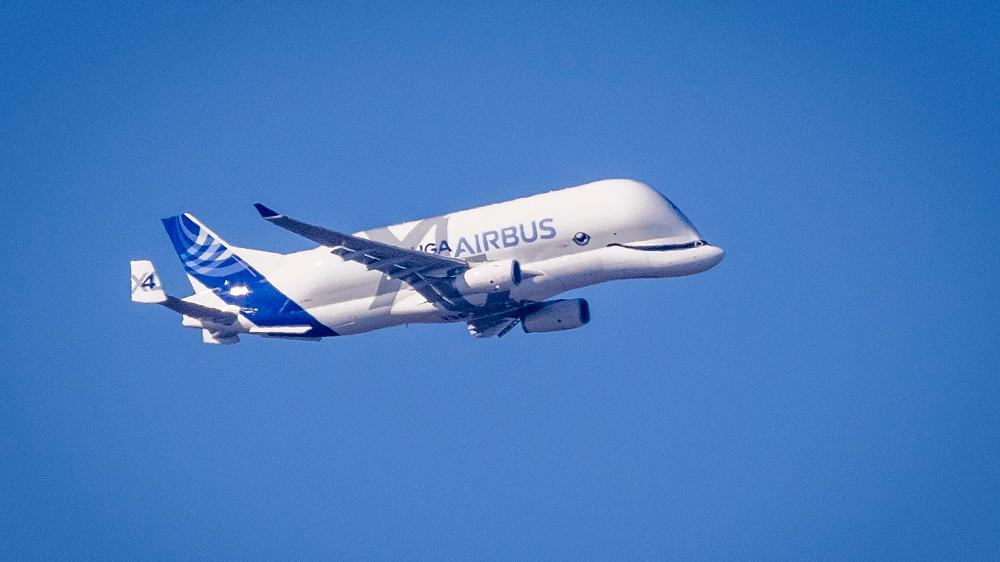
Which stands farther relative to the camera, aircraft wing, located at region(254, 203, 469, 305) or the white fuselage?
the white fuselage

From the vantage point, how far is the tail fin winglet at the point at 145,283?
195ft

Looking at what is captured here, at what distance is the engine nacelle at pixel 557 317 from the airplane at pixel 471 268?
0.05 meters

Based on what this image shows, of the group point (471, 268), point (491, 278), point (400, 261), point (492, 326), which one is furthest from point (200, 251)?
point (491, 278)

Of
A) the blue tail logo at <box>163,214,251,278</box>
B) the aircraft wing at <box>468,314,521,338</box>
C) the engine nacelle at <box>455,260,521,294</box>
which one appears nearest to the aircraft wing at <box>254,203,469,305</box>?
the engine nacelle at <box>455,260,521,294</box>

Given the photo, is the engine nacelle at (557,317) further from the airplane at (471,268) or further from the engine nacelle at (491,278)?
the engine nacelle at (491,278)

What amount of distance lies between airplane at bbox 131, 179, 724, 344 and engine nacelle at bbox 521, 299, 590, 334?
0.05m

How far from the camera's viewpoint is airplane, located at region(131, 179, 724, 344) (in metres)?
55.3

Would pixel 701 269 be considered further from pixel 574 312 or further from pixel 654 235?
pixel 574 312

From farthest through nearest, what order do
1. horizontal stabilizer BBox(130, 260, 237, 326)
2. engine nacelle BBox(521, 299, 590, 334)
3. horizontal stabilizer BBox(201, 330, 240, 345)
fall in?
horizontal stabilizer BBox(201, 330, 240, 345)
engine nacelle BBox(521, 299, 590, 334)
horizontal stabilizer BBox(130, 260, 237, 326)

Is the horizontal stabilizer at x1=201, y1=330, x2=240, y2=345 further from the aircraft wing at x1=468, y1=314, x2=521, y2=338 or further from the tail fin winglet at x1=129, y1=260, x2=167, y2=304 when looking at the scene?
the aircraft wing at x1=468, y1=314, x2=521, y2=338

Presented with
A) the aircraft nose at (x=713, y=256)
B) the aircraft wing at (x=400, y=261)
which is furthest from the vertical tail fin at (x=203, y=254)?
the aircraft nose at (x=713, y=256)

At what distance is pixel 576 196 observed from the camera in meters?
56.7

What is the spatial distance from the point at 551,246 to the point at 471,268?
3767mm

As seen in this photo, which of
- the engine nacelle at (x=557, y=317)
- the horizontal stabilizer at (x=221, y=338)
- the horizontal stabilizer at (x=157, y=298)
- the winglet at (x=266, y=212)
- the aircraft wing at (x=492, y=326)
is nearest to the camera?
the winglet at (x=266, y=212)
